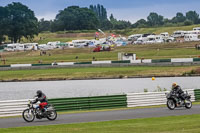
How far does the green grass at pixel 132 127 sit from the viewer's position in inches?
783

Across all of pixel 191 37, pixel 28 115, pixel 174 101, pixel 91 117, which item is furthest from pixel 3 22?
pixel 28 115

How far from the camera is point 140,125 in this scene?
70.4 feet

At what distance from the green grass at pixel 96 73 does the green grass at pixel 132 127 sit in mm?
43118

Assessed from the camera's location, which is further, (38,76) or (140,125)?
(38,76)

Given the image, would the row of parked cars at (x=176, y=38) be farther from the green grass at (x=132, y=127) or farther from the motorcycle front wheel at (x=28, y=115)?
the green grass at (x=132, y=127)

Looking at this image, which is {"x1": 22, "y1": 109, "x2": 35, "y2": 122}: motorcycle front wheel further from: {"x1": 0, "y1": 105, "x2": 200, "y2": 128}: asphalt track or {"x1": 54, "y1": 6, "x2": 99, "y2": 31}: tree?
{"x1": 54, "y1": 6, "x2": 99, "y2": 31}: tree

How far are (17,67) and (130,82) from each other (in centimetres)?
2432

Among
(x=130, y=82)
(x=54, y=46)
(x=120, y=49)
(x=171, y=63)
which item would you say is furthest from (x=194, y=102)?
(x=54, y=46)

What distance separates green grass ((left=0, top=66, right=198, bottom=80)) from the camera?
6738 cm

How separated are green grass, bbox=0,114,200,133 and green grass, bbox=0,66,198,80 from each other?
43.1 m

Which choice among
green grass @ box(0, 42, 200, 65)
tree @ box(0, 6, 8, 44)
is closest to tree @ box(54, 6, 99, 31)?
tree @ box(0, 6, 8, 44)

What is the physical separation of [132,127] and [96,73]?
1910 inches

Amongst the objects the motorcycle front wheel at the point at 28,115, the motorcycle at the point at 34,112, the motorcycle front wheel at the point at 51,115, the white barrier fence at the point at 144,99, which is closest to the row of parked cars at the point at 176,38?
the white barrier fence at the point at 144,99

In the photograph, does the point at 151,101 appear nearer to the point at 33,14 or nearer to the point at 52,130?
the point at 52,130
